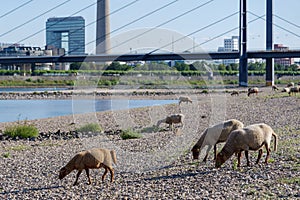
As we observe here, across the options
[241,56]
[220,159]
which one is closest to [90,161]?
[220,159]

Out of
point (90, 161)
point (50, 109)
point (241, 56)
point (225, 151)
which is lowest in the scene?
point (50, 109)

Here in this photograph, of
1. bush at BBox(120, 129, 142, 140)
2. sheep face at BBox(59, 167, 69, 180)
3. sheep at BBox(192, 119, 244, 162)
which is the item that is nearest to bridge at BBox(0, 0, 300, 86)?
bush at BBox(120, 129, 142, 140)

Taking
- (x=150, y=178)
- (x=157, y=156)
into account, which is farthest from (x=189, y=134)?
(x=150, y=178)

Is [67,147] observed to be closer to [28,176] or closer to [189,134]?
[189,134]

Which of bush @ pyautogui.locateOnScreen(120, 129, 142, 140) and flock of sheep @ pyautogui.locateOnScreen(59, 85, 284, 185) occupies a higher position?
flock of sheep @ pyautogui.locateOnScreen(59, 85, 284, 185)

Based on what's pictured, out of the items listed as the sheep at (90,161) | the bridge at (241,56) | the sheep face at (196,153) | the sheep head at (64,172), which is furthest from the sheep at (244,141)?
the bridge at (241,56)

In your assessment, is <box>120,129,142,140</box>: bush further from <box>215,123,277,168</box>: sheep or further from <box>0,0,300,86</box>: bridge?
<box>0,0,300,86</box>: bridge

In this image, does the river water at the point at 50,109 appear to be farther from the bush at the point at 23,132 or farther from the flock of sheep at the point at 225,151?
the flock of sheep at the point at 225,151

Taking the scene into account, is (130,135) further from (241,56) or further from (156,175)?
(241,56)

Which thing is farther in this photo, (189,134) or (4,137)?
(4,137)

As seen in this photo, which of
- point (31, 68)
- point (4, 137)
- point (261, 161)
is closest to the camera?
point (261, 161)

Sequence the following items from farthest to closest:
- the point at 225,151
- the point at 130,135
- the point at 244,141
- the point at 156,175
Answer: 1. the point at 130,135
2. the point at 156,175
3. the point at 225,151
4. the point at 244,141

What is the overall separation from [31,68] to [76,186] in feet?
353

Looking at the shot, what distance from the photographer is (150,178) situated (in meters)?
12.2
